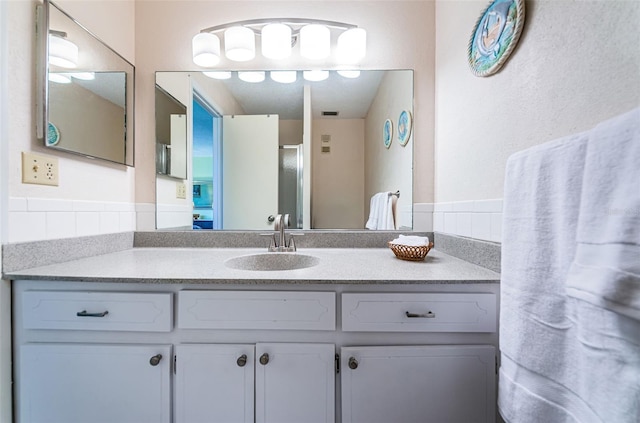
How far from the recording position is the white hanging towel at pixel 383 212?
1.33 m

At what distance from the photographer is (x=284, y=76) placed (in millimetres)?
1339

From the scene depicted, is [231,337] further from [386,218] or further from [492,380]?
[386,218]

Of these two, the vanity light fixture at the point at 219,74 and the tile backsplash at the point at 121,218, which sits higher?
the vanity light fixture at the point at 219,74

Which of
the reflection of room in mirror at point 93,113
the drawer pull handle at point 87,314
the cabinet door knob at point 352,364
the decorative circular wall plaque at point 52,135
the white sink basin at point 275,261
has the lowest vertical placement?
the cabinet door knob at point 352,364

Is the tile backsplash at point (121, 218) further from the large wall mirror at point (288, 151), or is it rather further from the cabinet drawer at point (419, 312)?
the cabinet drawer at point (419, 312)

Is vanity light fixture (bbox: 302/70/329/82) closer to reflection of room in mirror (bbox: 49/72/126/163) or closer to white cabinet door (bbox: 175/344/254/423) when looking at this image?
reflection of room in mirror (bbox: 49/72/126/163)

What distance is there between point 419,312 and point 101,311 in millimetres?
964

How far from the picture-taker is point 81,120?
101 cm

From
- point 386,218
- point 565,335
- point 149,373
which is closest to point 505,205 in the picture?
point 565,335

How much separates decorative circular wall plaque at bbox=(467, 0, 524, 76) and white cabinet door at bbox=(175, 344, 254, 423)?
47.4 inches

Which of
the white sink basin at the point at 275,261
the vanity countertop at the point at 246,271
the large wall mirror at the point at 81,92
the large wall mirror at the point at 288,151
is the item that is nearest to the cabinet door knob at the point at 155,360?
the vanity countertop at the point at 246,271

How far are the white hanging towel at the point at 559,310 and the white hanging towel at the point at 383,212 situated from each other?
68 cm

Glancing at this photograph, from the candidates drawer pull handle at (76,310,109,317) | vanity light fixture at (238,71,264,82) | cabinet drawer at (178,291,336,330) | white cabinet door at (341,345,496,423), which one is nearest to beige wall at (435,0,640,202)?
white cabinet door at (341,345,496,423)

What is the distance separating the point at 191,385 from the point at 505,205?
1.03m
